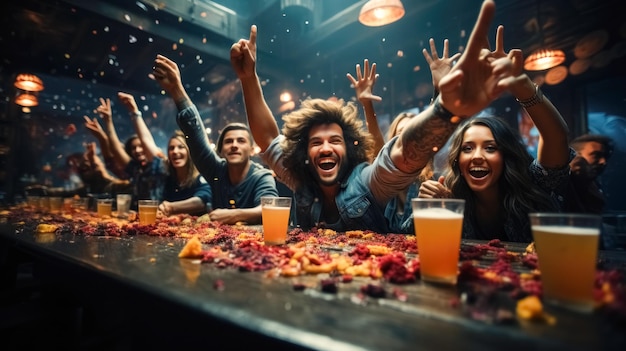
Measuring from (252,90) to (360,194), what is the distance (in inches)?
52.4

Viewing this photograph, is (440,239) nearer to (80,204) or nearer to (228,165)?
(228,165)

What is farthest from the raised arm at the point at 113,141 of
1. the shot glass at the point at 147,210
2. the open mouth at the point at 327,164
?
the open mouth at the point at 327,164

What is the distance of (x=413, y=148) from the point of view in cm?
Answer: 174

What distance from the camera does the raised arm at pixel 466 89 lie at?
4.15ft

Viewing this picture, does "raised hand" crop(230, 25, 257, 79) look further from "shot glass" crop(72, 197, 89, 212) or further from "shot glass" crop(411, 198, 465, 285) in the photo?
"shot glass" crop(72, 197, 89, 212)

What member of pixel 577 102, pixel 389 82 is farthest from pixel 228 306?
pixel 389 82

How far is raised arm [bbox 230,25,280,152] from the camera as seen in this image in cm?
259

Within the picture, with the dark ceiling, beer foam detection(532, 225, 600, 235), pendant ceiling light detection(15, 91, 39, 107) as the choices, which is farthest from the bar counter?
pendant ceiling light detection(15, 91, 39, 107)

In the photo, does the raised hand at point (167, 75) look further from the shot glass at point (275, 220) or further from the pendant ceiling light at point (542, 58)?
the pendant ceiling light at point (542, 58)

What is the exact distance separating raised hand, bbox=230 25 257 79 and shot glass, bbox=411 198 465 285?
207 cm

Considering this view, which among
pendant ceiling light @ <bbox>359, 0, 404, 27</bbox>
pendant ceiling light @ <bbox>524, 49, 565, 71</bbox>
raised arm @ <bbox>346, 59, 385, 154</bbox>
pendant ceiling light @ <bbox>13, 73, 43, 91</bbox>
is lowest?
raised arm @ <bbox>346, 59, 385, 154</bbox>

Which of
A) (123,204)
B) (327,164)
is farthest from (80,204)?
(327,164)

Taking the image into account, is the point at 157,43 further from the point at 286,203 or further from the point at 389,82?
the point at 286,203

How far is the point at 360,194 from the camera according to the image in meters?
2.43
